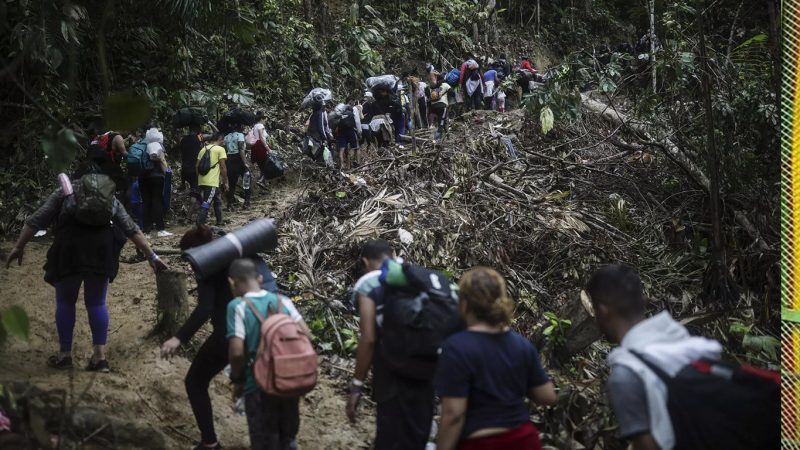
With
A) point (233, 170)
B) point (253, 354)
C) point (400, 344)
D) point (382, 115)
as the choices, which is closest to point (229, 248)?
point (253, 354)

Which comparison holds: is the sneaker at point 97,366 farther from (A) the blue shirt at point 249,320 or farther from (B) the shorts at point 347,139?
(B) the shorts at point 347,139

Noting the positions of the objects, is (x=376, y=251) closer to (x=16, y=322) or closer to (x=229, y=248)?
(x=229, y=248)

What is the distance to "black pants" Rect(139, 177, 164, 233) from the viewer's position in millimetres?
10234

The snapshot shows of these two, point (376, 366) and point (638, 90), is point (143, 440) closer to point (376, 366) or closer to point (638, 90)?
point (376, 366)

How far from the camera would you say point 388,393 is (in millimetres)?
4176

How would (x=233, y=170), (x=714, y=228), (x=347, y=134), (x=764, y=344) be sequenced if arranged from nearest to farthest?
1. (x=764, y=344)
2. (x=714, y=228)
3. (x=233, y=170)
4. (x=347, y=134)

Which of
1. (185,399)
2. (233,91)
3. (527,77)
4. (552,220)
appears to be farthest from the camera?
(527,77)

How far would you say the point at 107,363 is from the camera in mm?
6207

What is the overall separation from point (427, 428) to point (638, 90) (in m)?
9.75

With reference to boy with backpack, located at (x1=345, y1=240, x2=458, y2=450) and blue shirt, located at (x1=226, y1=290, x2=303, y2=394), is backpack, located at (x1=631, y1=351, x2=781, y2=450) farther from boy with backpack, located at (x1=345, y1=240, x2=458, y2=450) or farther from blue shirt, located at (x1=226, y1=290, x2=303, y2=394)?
blue shirt, located at (x1=226, y1=290, x2=303, y2=394)

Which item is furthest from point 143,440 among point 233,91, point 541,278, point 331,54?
point 331,54

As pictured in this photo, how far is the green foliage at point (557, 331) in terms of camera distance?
276 inches

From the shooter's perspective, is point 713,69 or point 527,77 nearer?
point 713,69

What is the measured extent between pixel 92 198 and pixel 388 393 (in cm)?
280
